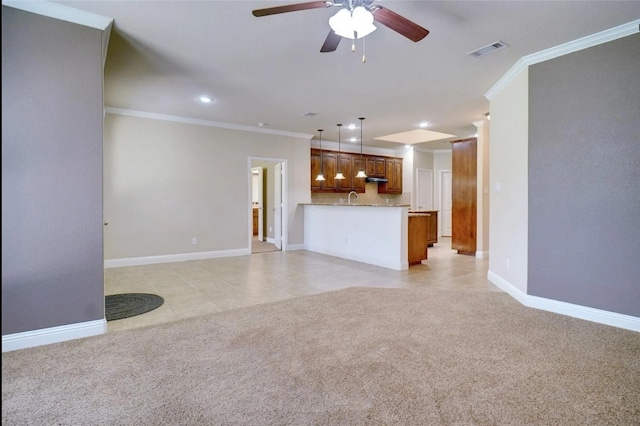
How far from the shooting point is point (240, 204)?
708cm

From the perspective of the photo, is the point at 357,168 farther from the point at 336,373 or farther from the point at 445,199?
the point at 336,373

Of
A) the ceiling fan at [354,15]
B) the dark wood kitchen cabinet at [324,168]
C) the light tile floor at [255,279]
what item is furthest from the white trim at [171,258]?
the ceiling fan at [354,15]

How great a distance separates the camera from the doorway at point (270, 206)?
7781 millimetres

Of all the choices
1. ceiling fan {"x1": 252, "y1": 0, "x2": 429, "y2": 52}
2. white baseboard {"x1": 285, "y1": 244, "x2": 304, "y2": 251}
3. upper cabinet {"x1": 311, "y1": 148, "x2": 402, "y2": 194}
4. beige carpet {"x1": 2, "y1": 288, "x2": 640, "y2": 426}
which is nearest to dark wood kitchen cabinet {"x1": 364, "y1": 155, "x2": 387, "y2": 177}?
upper cabinet {"x1": 311, "y1": 148, "x2": 402, "y2": 194}

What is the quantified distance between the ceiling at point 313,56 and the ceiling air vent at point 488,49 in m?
0.06

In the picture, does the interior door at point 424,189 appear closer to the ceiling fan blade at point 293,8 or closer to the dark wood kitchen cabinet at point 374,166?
the dark wood kitchen cabinet at point 374,166

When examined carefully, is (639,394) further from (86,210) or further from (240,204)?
(240,204)

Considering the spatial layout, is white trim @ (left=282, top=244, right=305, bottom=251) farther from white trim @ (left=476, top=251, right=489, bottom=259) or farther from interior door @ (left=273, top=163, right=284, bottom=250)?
white trim @ (left=476, top=251, right=489, bottom=259)

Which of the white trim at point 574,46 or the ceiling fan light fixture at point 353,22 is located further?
the white trim at point 574,46

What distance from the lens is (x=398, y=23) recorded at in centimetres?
238

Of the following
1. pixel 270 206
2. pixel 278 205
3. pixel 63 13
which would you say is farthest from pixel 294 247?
pixel 63 13

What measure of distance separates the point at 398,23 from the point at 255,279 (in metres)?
3.69

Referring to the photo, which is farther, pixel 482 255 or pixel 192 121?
pixel 482 255

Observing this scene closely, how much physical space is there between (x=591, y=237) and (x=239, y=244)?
5.61m
